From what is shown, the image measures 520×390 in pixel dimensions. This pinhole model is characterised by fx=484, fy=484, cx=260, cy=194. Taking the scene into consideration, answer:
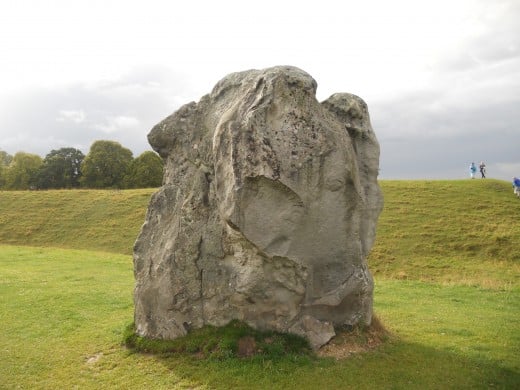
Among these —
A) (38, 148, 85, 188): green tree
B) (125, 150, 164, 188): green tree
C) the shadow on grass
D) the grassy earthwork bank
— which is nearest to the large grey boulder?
the shadow on grass

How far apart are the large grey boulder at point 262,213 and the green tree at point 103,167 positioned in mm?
65823

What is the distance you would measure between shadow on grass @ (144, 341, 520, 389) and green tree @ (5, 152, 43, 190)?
82.8 metres

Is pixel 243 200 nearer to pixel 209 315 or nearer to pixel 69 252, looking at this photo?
pixel 209 315

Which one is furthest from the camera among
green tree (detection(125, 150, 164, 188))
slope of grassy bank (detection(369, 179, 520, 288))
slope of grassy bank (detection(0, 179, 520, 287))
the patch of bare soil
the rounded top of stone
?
green tree (detection(125, 150, 164, 188))

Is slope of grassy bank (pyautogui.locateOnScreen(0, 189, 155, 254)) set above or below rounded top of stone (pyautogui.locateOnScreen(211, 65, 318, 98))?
below

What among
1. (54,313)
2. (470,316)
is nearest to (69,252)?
(54,313)

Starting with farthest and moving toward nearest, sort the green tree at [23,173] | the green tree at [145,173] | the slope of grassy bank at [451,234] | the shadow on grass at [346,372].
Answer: the green tree at [23,173] → the green tree at [145,173] → the slope of grassy bank at [451,234] → the shadow on grass at [346,372]

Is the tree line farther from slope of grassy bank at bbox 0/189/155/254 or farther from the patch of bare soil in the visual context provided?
the patch of bare soil

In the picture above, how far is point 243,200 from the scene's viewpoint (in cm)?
1211

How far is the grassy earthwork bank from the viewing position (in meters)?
12.4

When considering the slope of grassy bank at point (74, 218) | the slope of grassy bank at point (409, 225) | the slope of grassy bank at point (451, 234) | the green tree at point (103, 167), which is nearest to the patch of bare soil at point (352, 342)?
the slope of grassy bank at point (451, 234)

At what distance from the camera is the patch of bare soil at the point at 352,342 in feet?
43.1

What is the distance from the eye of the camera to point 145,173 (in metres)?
74.6

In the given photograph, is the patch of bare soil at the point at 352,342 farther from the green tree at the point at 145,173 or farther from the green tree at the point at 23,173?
the green tree at the point at 23,173
